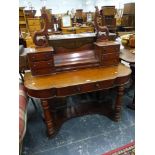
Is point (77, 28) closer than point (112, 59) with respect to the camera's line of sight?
No

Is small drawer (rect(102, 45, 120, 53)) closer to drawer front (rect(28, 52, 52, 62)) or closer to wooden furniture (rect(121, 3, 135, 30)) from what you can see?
drawer front (rect(28, 52, 52, 62))

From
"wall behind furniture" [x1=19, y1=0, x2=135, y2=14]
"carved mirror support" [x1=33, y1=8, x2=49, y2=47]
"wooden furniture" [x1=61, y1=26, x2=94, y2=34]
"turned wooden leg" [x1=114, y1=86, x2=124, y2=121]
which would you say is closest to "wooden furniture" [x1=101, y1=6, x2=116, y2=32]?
"wooden furniture" [x1=61, y1=26, x2=94, y2=34]

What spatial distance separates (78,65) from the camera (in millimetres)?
1797

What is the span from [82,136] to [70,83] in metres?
0.67

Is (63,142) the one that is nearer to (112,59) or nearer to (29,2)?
(112,59)

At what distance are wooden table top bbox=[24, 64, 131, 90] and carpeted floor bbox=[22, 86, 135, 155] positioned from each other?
66 cm

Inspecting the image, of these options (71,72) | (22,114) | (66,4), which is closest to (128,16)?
(66,4)

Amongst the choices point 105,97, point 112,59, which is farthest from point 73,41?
point 105,97

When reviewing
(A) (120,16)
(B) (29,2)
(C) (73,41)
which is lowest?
(C) (73,41)

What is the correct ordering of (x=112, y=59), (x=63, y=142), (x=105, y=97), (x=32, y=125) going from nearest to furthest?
1. (x=63, y=142)
2. (x=112, y=59)
3. (x=32, y=125)
4. (x=105, y=97)

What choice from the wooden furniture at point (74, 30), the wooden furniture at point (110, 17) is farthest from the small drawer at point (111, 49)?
the wooden furniture at point (110, 17)
